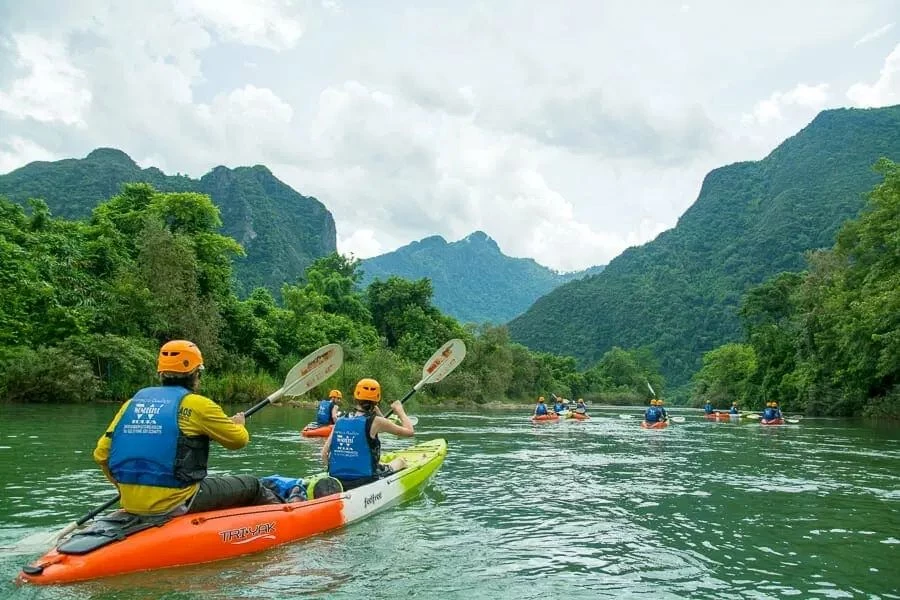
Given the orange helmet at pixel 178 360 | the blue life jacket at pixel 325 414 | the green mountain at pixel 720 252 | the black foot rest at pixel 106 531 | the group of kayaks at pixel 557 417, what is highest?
the green mountain at pixel 720 252

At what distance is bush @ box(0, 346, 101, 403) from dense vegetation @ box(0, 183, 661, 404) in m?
0.04

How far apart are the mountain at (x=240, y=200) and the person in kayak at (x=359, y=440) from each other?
223 ft

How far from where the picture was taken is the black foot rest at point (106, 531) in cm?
496

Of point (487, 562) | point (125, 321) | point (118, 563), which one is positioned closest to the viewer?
point (118, 563)

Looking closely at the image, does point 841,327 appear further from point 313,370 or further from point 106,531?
point 106,531

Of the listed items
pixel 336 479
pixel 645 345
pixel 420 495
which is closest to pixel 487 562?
pixel 336 479

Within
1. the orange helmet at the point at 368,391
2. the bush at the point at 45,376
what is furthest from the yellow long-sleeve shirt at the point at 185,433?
the bush at the point at 45,376

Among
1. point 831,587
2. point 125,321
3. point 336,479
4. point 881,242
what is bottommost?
point 831,587

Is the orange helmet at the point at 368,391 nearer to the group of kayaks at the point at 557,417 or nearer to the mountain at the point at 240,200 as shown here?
the group of kayaks at the point at 557,417

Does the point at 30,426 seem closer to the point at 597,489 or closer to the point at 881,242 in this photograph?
the point at 597,489

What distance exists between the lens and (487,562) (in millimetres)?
5832

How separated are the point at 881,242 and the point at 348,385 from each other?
2456 cm

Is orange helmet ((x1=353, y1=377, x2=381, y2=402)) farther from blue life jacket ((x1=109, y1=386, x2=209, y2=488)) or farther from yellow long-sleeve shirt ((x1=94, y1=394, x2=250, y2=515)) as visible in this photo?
blue life jacket ((x1=109, y1=386, x2=209, y2=488))

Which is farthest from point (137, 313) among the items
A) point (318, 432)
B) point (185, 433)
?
point (185, 433)
